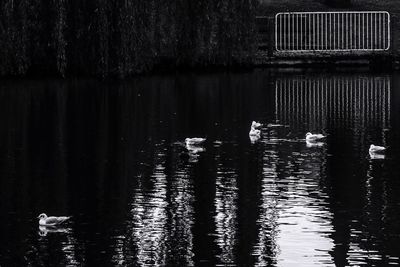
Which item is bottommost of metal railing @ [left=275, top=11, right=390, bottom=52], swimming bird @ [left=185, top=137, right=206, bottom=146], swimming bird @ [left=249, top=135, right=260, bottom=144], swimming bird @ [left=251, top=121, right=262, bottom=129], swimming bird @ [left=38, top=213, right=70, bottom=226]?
swimming bird @ [left=249, top=135, right=260, bottom=144]

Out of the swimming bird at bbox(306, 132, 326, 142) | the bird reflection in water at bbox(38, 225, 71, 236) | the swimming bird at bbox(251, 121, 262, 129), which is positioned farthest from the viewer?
the swimming bird at bbox(251, 121, 262, 129)

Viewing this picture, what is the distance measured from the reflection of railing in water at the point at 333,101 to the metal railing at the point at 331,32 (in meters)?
6.79

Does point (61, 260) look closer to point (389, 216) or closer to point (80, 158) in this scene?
point (389, 216)

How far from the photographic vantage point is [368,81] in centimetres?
4269

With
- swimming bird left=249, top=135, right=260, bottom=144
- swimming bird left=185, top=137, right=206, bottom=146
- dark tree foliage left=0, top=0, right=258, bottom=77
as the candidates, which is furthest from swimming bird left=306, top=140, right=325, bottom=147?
dark tree foliage left=0, top=0, right=258, bottom=77

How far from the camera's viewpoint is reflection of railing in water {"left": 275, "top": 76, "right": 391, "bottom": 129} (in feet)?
102

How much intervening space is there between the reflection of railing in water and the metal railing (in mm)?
6788

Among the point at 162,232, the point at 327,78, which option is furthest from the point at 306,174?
the point at 327,78

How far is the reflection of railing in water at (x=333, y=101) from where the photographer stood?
102 feet

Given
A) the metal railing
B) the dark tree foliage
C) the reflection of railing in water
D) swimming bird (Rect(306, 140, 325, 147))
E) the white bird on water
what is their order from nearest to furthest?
swimming bird (Rect(306, 140, 325, 147))
the white bird on water
the reflection of railing in water
the dark tree foliage
the metal railing

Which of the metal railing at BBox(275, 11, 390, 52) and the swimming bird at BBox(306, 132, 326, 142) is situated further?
the metal railing at BBox(275, 11, 390, 52)

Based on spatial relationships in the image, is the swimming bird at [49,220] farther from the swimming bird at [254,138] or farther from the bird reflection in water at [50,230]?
the swimming bird at [254,138]

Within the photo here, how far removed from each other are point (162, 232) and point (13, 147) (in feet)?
29.5

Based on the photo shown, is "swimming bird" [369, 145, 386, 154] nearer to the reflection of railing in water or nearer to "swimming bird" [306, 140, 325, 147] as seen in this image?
"swimming bird" [306, 140, 325, 147]
